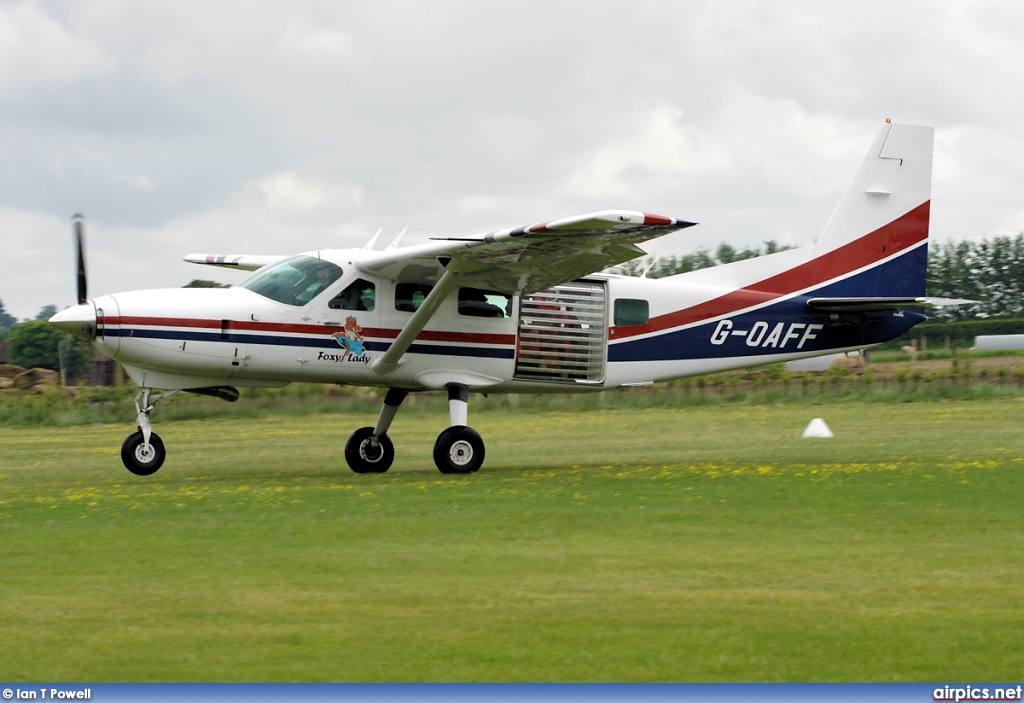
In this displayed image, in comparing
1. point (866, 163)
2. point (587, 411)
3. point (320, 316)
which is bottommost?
point (587, 411)

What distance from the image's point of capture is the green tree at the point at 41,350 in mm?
41750

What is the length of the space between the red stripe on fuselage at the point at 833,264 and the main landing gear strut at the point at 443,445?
4.04m

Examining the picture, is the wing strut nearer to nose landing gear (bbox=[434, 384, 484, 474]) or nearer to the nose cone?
nose landing gear (bbox=[434, 384, 484, 474])

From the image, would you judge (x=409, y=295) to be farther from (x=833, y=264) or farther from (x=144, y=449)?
(x=833, y=264)

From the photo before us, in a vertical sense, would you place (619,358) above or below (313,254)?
below

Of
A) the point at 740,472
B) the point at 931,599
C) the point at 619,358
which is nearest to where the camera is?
the point at 931,599

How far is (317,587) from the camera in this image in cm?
765

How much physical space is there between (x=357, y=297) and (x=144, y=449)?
132 inches

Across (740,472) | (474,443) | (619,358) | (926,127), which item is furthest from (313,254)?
(926,127)

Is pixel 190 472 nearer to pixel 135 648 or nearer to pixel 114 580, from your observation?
pixel 114 580

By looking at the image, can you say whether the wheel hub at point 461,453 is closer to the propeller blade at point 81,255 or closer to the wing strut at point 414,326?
the wing strut at point 414,326

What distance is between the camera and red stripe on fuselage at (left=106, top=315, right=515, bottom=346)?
565 inches

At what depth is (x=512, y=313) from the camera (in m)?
16.2

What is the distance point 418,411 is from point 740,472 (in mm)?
14227
